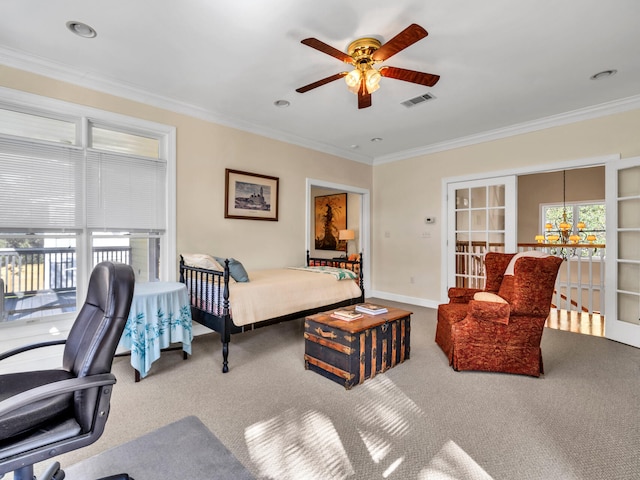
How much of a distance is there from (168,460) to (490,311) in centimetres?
247

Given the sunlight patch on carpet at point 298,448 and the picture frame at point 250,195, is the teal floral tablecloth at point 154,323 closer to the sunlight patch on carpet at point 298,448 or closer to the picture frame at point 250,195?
the sunlight patch on carpet at point 298,448

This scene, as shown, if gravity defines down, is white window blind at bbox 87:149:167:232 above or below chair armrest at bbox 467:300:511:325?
above

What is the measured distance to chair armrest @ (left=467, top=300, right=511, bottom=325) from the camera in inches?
102

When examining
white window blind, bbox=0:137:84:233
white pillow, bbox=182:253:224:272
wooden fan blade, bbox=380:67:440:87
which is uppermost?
wooden fan blade, bbox=380:67:440:87

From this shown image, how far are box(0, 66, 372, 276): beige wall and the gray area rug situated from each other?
7.15 feet

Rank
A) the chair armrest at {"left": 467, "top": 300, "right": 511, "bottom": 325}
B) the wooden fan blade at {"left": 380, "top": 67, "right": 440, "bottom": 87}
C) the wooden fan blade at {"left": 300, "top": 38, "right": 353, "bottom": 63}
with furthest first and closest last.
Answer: the chair armrest at {"left": 467, "top": 300, "right": 511, "bottom": 325} → the wooden fan blade at {"left": 380, "top": 67, "right": 440, "bottom": 87} → the wooden fan blade at {"left": 300, "top": 38, "right": 353, "bottom": 63}

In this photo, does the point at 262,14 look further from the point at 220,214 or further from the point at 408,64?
the point at 220,214

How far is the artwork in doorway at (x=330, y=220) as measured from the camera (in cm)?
719

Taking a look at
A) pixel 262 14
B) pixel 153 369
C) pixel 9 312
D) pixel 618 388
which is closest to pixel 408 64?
pixel 262 14

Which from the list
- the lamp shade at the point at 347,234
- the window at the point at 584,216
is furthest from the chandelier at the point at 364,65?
the window at the point at 584,216

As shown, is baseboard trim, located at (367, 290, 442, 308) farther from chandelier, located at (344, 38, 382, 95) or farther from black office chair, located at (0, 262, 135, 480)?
black office chair, located at (0, 262, 135, 480)

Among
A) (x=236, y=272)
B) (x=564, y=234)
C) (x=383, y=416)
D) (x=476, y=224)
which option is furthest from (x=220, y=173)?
(x=564, y=234)

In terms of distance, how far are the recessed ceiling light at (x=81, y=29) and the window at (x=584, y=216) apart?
325 inches

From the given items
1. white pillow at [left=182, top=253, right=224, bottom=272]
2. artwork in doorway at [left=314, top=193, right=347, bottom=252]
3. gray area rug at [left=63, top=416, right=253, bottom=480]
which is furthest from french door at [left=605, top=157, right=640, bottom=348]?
artwork in doorway at [left=314, top=193, right=347, bottom=252]
